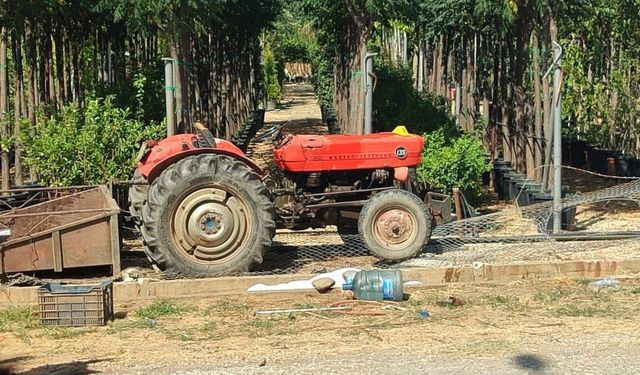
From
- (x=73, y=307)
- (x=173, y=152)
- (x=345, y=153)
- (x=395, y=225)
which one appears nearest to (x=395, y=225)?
(x=395, y=225)

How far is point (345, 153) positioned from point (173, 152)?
1845mm

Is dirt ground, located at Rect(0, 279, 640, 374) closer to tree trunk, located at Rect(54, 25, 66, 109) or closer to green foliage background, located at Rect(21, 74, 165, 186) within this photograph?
green foliage background, located at Rect(21, 74, 165, 186)

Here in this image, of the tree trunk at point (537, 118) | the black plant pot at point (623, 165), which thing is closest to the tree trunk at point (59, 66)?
the tree trunk at point (537, 118)

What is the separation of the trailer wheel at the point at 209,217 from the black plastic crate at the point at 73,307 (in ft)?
4.63

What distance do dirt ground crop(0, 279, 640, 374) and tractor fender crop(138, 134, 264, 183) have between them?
4.92 ft

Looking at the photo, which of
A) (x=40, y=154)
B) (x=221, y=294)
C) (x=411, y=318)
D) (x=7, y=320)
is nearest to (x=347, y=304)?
(x=411, y=318)

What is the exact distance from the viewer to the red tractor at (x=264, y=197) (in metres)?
8.99

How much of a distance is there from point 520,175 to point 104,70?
9.41m

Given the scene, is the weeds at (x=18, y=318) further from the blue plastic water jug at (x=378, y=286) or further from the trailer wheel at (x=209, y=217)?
the blue plastic water jug at (x=378, y=286)

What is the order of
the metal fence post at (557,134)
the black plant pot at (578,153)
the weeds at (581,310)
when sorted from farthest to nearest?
the black plant pot at (578,153), the metal fence post at (557,134), the weeds at (581,310)

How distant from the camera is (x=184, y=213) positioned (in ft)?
29.6

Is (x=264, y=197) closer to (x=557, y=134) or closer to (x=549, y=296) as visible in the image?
(x=549, y=296)

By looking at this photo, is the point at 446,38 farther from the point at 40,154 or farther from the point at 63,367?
the point at 63,367

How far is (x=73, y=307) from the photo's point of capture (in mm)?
7598
